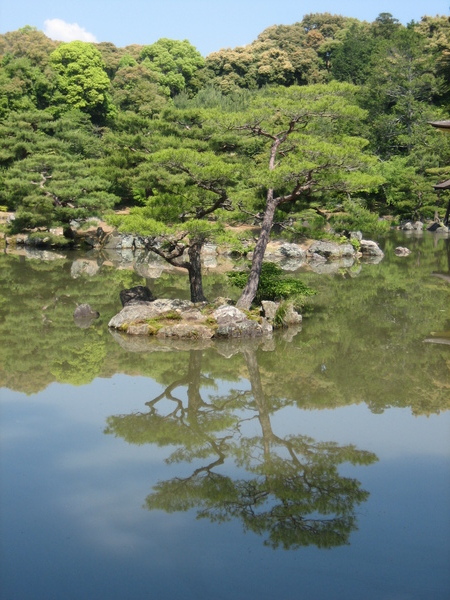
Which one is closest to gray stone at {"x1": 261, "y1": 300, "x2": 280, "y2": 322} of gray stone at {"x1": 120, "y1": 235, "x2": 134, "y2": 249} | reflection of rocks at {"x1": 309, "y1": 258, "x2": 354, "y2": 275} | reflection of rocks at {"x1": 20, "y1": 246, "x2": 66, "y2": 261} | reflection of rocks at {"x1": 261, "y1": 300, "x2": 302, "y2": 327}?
reflection of rocks at {"x1": 261, "y1": 300, "x2": 302, "y2": 327}

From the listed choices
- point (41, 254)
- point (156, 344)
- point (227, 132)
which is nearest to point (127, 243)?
point (41, 254)

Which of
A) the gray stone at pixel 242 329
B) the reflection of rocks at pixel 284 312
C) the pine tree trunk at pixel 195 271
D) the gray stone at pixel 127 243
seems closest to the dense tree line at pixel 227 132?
the pine tree trunk at pixel 195 271

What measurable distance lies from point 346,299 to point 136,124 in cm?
1146

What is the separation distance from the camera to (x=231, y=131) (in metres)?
11.2

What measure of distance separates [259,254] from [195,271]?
1.22m

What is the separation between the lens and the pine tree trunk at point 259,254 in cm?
1104

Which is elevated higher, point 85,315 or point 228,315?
point 228,315

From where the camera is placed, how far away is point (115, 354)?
9656mm

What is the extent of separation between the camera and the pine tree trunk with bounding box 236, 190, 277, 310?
11.0m

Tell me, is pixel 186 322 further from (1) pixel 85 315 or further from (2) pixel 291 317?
(1) pixel 85 315

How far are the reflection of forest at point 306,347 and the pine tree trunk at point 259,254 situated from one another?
0.89 m

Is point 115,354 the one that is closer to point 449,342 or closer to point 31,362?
point 31,362

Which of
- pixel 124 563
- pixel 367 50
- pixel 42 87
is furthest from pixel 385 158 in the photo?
pixel 124 563

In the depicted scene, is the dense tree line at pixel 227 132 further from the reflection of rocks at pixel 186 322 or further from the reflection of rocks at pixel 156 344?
the reflection of rocks at pixel 156 344
